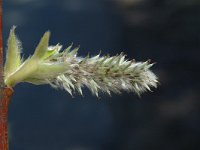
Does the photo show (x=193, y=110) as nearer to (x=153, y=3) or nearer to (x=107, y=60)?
(x=153, y=3)

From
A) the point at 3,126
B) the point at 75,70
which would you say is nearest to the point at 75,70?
the point at 75,70

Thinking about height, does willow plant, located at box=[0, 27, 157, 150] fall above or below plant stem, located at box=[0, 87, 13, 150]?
above

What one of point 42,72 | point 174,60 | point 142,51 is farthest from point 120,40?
point 42,72

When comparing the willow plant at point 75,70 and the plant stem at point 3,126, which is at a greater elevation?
the willow plant at point 75,70

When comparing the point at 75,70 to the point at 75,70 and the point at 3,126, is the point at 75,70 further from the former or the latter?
the point at 3,126

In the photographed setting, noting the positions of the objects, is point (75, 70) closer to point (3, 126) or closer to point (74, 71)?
point (74, 71)

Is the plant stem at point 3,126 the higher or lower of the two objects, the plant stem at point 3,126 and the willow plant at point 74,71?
the lower

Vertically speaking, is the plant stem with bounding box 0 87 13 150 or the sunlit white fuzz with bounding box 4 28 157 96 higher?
the sunlit white fuzz with bounding box 4 28 157 96
